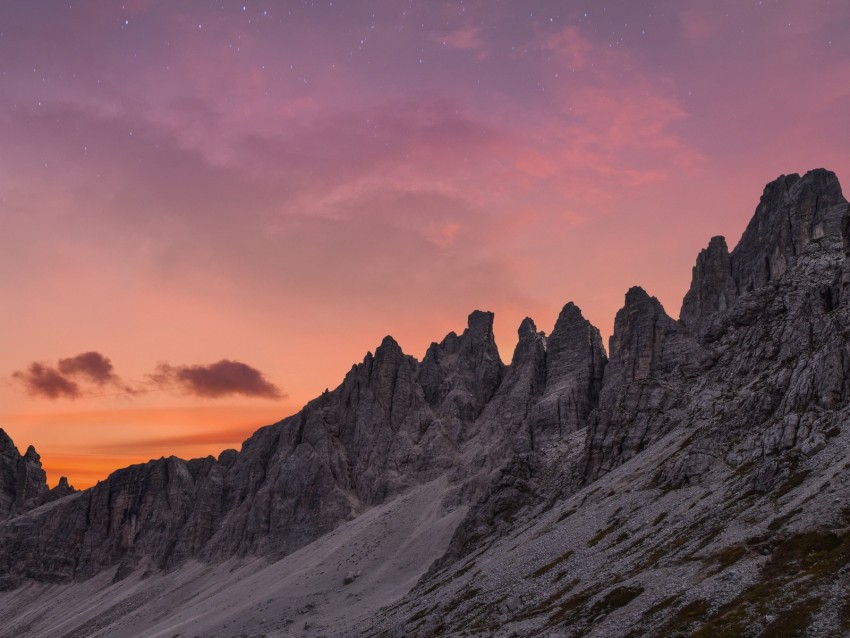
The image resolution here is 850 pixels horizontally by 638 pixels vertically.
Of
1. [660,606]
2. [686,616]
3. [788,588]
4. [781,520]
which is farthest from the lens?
[781,520]

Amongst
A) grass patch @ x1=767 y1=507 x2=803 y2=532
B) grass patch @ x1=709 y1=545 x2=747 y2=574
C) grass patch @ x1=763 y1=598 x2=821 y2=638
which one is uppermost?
grass patch @ x1=767 y1=507 x2=803 y2=532

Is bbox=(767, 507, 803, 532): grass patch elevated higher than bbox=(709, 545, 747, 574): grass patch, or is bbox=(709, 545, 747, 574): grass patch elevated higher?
bbox=(767, 507, 803, 532): grass patch

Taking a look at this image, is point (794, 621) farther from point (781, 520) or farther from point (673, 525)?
point (673, 525)

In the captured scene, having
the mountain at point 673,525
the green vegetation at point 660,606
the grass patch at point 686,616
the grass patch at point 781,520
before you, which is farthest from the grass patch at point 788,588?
the green vegetation at point 660,606

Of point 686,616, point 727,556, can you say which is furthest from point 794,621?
point 727,556

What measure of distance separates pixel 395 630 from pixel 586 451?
72.2 metres

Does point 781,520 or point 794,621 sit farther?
point 781,520

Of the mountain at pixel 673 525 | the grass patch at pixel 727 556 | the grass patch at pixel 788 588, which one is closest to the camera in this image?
the grass patch at pixel 788 588

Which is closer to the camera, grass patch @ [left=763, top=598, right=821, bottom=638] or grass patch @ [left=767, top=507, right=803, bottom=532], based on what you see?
grass patch @ [left=763, top=598, right=821, bottom=638]

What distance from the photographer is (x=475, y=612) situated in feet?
348

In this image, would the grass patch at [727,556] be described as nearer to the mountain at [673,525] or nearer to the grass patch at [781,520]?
the mountain at [673,525]

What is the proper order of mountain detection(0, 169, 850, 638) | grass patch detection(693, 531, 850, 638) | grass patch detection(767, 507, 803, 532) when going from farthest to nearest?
grass patch detection(767, 507, 803, 532)
mountain detection(0, 169, 850, 638)
grass patch detection(693, 531, 850, 638)

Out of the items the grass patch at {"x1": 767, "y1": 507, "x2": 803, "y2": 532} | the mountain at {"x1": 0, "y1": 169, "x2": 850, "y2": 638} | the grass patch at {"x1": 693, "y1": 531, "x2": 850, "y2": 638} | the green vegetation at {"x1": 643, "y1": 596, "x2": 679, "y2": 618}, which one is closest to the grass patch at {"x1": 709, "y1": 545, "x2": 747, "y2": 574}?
the mountain at {"x1": 0, "y1": 169, "x2": 850, "y2": 638}

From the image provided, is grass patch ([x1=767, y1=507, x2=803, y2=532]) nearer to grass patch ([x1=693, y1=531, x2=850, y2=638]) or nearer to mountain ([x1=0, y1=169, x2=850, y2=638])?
mountain ([x1=0, y1=169, x2=850, y2=638])
